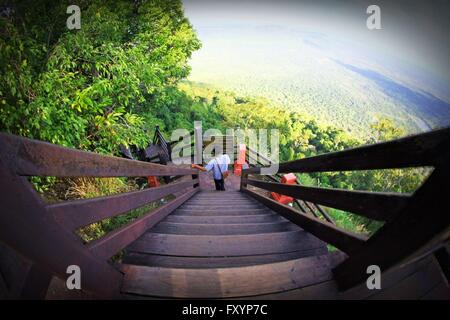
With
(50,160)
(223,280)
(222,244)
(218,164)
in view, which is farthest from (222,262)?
(218,164)

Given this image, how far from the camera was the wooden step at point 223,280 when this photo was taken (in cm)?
134

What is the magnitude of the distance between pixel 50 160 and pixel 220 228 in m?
1.87

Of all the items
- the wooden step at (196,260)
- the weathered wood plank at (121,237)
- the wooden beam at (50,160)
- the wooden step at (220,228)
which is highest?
the wooden beam at (50,160)

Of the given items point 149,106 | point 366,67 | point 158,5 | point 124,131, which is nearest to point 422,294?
point 124,131

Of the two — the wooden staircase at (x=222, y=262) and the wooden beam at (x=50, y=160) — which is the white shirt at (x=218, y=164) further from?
the wooden beam at (x=50, y=160)

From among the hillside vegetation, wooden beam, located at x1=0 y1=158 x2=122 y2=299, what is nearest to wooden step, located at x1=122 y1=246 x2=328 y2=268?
wooden beam, located at x1=0 y1=158 x2=122 y2=299

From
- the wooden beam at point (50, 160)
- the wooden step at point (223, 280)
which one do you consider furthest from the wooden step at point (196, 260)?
the wooden beam at point (50, 160)

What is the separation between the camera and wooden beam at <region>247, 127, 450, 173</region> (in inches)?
29.5

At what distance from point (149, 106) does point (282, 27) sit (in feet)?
273

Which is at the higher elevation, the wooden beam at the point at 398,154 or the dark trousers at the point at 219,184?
the wooden beam at the point at 398,154

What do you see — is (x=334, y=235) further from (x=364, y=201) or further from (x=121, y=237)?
(x=121, y=237)

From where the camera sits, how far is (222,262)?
1.74m

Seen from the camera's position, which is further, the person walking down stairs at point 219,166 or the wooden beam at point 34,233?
the person walking down stairs at point 219,166

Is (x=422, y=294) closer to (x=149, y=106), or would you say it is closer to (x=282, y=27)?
(x=149, y=106)
